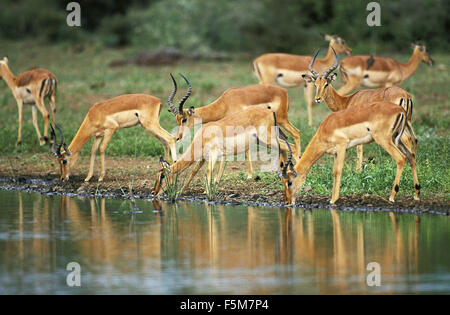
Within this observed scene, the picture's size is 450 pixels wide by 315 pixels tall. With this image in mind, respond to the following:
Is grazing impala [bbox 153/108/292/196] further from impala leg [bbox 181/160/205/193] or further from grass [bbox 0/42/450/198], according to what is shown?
grass [bbox 0/42/450/198]

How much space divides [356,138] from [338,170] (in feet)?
1.46

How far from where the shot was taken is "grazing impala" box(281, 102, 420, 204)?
32.2ft

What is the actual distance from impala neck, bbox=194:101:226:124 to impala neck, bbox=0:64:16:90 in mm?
5060

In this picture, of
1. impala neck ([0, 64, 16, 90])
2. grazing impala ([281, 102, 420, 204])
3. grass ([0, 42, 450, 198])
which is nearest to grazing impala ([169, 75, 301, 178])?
grass ([0, 42, 450, 198])

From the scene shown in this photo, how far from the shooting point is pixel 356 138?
9961 mm

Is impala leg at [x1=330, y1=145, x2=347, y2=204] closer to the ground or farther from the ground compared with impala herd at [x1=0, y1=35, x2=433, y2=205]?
closer to the ground

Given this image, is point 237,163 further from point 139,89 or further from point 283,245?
point 139,89

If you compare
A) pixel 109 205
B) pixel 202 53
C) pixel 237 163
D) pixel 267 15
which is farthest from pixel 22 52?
pixel 109 205

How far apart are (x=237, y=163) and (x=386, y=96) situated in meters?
2.91

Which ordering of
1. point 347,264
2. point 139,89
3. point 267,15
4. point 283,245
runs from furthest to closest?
point 267,15
point 139,89
point 283,245
point 347,264

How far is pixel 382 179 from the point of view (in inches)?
414
